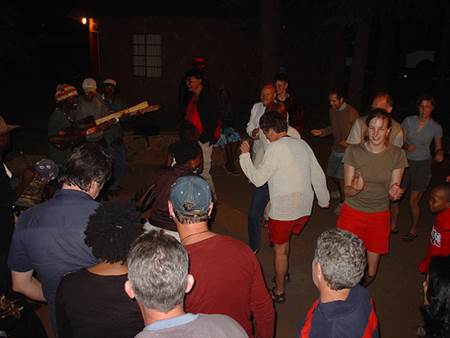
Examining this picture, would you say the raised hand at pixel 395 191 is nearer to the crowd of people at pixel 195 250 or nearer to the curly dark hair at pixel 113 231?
the crowd of people at pixel 195 250

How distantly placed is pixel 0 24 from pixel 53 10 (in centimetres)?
2176

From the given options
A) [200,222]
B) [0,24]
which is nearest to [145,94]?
[0,24]

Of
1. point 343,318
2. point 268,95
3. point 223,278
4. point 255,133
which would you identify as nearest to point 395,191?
point 255,133

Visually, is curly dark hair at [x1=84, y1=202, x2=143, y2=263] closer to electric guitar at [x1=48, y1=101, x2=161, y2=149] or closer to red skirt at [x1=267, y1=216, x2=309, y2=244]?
red skirt at [x1=267, y1=216, x2=309, y2=244]

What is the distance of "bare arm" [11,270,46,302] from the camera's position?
322 cm

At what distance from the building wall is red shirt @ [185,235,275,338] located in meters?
13.7

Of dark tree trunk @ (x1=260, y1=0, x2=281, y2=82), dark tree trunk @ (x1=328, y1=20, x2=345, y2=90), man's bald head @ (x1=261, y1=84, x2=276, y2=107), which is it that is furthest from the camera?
dark tree trunk @ (x1=328, y1=20, x2=345, y2=90)

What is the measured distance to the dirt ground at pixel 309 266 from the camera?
5.05 metres

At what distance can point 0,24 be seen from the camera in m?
17.6

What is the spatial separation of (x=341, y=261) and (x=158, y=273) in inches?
42.5

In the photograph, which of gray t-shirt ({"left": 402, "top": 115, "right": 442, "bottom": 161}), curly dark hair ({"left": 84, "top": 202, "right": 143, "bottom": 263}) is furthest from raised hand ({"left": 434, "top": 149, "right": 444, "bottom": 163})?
curly dark hair ({"left": 84, "top": 202, "right": 143, "bottom": 263})

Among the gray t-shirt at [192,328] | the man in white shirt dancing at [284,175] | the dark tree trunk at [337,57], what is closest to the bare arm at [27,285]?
the gray t-shirt at [192,328]

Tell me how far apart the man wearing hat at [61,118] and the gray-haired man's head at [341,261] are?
442 cm

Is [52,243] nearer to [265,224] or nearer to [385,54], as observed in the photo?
[265,224]
